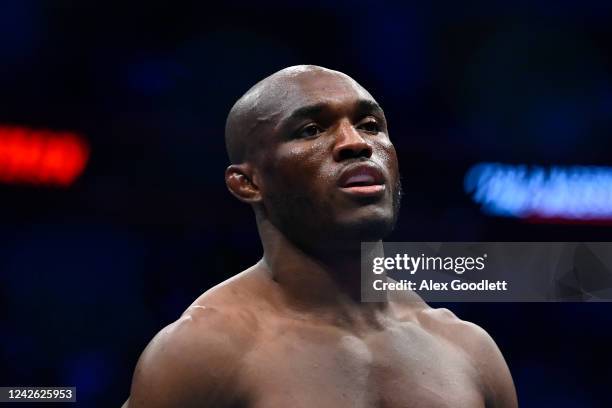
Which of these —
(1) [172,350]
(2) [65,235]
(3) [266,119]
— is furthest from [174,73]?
(1) [172,350]

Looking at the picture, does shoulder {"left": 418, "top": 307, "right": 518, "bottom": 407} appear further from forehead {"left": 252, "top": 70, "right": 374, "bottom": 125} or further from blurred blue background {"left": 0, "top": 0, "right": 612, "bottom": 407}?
blurred blue background {"left": 0, "top": 0, "right": 612, "bottom": 407}

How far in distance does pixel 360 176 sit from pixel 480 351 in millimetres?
487

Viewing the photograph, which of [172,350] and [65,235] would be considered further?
[65,235]

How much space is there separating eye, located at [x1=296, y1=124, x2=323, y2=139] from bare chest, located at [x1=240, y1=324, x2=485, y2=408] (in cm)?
→ 40

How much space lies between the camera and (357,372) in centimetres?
241

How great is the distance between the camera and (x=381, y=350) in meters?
2.46

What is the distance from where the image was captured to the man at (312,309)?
2.34 m

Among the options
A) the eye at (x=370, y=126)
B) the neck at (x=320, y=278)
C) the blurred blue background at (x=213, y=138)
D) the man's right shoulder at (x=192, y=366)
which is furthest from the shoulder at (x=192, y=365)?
the blurred blue background at (x=213, y=138)

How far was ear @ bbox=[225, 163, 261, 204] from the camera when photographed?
2.57 metres

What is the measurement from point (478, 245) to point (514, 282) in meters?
0.13

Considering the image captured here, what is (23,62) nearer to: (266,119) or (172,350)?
(266,119)

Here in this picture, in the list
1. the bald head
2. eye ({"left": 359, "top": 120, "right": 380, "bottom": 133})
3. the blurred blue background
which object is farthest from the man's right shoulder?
the blurred blue background

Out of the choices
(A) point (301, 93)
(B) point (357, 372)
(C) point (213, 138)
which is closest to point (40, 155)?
(C) point (213, 138)

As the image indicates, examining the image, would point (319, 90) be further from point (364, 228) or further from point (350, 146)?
point (364, 228)
